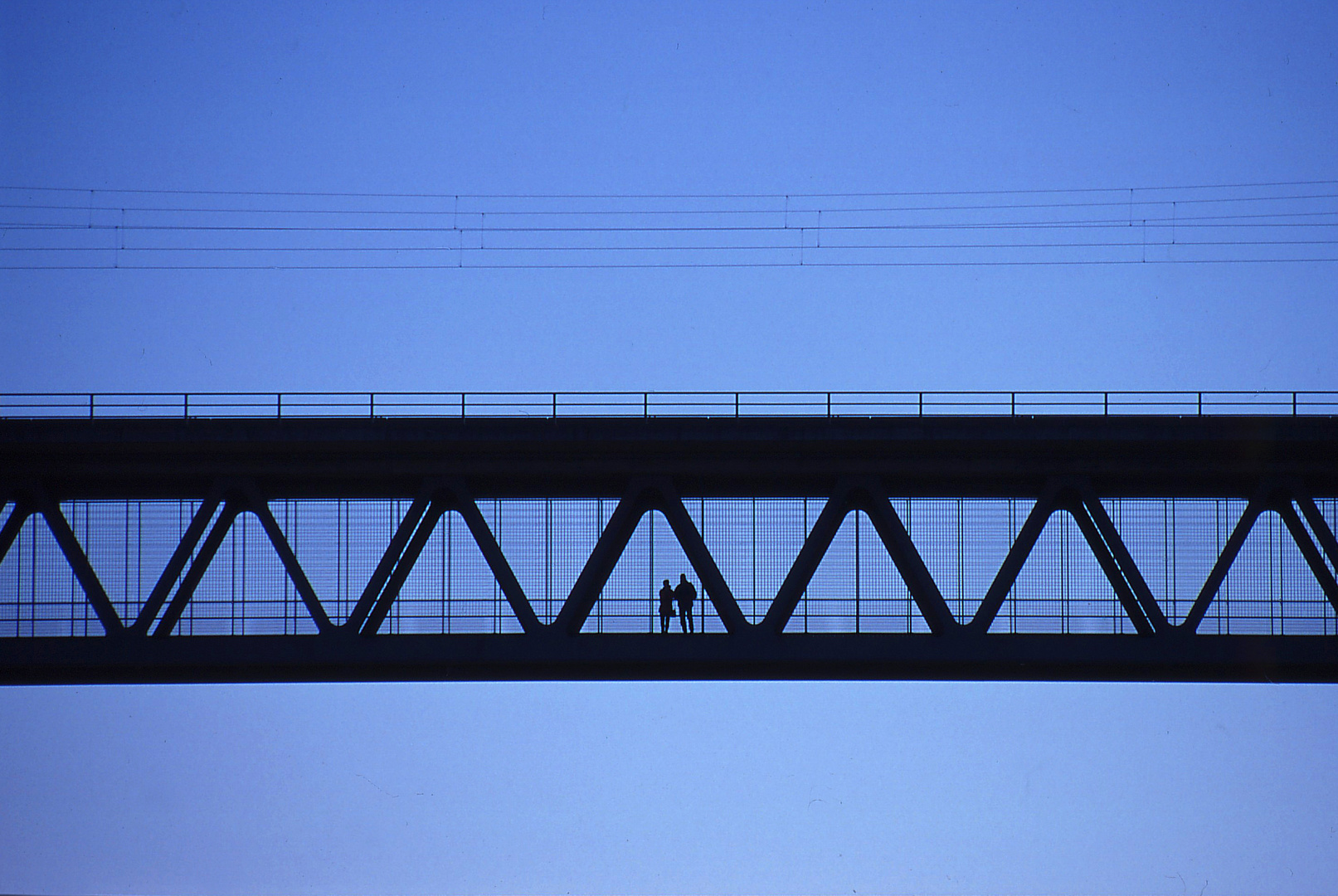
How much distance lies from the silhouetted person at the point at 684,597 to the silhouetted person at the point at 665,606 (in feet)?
0.43

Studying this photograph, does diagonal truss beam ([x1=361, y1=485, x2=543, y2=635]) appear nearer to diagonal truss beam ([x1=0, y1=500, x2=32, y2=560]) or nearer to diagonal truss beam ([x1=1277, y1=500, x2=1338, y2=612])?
diagonal truss beam ([x1=0, y1=500, x2=32, y2=560])

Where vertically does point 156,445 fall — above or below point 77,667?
above

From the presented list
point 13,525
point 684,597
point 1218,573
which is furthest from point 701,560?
point 13,525

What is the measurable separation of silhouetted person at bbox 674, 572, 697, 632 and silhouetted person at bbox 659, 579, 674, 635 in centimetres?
13

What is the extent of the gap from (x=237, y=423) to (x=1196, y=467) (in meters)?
19.8

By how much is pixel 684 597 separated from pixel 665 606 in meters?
0.45

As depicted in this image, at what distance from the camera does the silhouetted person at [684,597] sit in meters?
31.5

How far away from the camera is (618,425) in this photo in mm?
31047

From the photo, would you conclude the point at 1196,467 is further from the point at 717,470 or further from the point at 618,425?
the point at 618,425

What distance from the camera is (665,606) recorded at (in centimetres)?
3138

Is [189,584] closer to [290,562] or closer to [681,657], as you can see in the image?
[290,562]

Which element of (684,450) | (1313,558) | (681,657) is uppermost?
(684,450)

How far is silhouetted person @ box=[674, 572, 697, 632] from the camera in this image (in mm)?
31500

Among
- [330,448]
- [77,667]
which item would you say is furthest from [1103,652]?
[77,667]
